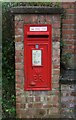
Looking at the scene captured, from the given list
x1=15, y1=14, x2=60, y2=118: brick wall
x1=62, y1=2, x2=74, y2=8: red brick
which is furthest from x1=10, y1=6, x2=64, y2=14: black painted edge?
x1=62, y1=2, x2=74, y2=8: red brick

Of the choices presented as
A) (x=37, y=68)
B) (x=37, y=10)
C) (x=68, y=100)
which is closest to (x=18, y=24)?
(x=37, y=10)

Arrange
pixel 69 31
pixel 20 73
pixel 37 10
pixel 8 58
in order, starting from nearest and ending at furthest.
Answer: pixel 37 10 → pixel 20 73 → pixel 8 58 → pixel 69 31

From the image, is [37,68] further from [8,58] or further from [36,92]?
[8,58]

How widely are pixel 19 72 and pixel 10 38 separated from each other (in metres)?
0.97

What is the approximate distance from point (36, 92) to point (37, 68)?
40 centimetres

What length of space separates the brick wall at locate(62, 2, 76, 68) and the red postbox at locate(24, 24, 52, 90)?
992 mm

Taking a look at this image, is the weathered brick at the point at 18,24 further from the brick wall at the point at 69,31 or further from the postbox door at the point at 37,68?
the brick wall at the point at 69,31

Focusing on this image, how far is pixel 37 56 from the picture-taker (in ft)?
16.1

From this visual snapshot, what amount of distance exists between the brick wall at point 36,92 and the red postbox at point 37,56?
0.22 ft

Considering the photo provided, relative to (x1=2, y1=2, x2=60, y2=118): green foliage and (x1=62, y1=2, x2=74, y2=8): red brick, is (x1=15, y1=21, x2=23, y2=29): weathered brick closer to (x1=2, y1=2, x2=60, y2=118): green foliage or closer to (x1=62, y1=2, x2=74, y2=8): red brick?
(x1=2, y1=2, x2=60, y2=118): green foliage

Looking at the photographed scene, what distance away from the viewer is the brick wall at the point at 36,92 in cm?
492

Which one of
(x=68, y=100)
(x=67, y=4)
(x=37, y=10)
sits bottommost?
(x=68, y=100)

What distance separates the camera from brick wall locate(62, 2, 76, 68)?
586 centimetres

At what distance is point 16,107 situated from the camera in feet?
16.9
